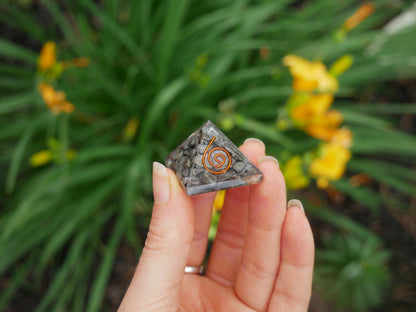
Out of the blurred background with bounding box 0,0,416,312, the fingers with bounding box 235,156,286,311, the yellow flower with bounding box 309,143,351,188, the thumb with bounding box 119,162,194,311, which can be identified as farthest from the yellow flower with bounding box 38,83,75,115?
the yellow flower with bounding box 309,143,351,188

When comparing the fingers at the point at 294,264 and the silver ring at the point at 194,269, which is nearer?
the fingers at the point at 294,264

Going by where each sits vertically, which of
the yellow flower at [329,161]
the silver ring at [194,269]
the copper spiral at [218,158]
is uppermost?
the copper spiral at [218,158]

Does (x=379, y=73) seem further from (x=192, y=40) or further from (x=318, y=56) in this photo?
(x=192, y=40)

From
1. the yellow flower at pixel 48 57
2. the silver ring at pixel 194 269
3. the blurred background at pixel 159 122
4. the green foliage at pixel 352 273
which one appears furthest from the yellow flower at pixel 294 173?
the yellow flower at pixel 48 57

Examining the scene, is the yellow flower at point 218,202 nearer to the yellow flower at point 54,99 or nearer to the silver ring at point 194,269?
the silver ring at point 194,269

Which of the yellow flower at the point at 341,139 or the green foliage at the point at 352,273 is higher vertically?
the yellow flower at the point at 341,139

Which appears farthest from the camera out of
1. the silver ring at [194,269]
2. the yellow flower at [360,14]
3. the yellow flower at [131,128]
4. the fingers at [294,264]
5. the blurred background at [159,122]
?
the yellow flower at [360,14]

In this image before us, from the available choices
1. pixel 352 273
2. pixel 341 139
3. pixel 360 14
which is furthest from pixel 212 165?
pixel 360 14

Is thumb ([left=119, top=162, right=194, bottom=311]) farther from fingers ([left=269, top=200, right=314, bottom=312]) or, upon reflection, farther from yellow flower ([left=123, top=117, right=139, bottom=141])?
yellow flower ([left=123, top=117, right=139, bottom=141])
